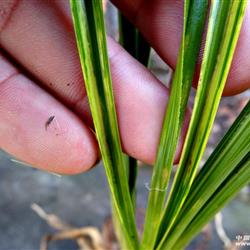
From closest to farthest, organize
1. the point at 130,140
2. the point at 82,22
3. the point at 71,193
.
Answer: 1. the point at 82,22
2. the point at 130,140
3. the point at 71,193

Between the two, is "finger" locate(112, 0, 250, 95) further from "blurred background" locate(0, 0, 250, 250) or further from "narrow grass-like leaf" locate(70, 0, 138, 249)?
"blurred background" locate(0, 0, 250, 250)

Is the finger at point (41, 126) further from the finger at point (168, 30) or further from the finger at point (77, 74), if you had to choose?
the finger at point (168, 30)

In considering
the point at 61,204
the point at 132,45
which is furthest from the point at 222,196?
the point at 61,204

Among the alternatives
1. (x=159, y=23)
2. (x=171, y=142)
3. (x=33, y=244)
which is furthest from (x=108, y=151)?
(x=33, y=244)

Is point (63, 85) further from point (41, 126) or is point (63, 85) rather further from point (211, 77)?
point (211, 77)

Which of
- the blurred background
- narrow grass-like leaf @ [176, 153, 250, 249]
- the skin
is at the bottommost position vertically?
the blurred background

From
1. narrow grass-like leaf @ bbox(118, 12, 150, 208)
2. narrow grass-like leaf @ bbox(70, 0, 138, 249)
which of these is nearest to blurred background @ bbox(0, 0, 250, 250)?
narrow grass-like leaf @ bbox(118, 12, 150, 208)

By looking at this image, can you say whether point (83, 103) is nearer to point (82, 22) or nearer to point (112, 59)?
point (112, 59)
